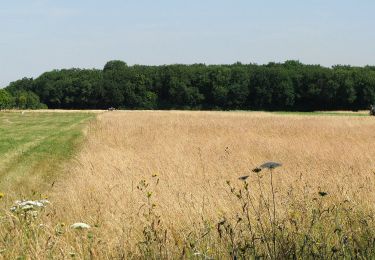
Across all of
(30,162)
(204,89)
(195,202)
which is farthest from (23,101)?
(195,202)

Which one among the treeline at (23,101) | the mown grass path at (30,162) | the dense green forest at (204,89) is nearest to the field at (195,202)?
the mown grass path at (30,162)

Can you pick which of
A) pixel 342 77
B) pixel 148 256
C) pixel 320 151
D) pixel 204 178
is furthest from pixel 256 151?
pixel 342 77

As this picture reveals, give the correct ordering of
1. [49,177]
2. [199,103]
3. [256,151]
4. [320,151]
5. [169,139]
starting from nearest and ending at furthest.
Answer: [49,177]
[320,151]
[256,151]
[169,139]
[199,103]

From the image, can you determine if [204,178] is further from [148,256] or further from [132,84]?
[132,84]

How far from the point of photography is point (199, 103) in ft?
372

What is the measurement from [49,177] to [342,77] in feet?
314

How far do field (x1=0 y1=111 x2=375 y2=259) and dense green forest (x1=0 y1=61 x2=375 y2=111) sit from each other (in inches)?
3416

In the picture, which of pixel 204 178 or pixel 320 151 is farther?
pixel 320 151

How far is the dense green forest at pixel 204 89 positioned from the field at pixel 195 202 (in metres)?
86.8

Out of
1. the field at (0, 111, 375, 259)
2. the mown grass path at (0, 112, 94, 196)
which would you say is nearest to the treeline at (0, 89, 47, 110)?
the mown grass path at (0, 112, 94, 196)

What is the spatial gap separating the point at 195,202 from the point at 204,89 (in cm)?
11173

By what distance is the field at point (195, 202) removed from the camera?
423 centimetres

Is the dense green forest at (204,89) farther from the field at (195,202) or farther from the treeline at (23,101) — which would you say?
the field at (195,202)

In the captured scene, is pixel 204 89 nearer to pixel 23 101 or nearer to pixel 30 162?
pixel 23 101
